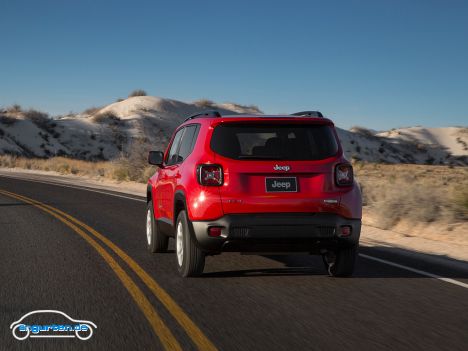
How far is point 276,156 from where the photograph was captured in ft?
24.5

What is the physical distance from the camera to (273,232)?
7.18 meters

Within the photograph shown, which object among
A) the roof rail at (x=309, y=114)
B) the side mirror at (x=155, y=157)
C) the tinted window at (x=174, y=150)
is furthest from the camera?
the side mirror at (x=155, y=157)

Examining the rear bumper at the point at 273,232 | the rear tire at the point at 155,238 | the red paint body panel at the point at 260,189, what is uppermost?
the red paint body panel at the point at 260,189

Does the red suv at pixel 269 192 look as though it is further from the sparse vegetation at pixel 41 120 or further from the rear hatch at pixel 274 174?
the sparse vegetation at pixel 41 120

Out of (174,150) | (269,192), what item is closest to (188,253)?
(269,192)

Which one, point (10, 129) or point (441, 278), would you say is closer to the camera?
point (441, 278)

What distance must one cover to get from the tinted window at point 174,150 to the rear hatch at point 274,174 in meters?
1.72

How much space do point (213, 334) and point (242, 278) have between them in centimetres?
259

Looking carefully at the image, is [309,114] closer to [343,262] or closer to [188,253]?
[343,262]

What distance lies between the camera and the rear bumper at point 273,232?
23.5ft

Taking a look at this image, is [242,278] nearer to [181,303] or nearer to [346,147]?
[181,303]

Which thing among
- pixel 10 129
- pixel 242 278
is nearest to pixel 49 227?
pixel 242 278

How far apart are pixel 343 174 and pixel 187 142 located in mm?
2200

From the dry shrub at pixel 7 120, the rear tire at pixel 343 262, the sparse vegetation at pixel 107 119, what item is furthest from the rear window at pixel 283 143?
the sparse vegetation at pixel 107 119
